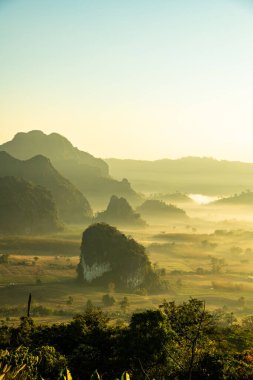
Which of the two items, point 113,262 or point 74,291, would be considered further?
point 113,262

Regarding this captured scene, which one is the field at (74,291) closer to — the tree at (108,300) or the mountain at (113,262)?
the tree at (108,300)

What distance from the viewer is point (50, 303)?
13662cm

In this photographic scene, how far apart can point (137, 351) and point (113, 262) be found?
467ft

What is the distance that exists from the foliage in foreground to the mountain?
12402 centimetres

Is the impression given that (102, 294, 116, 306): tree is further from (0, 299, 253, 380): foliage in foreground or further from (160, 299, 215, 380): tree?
(160, 299, 215, 380): tree

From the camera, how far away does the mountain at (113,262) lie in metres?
174

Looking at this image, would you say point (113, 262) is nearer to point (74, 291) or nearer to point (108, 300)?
point (74, 291)

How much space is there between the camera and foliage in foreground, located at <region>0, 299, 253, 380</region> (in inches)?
1444

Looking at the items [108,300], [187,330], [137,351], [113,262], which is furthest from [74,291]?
[137,351]

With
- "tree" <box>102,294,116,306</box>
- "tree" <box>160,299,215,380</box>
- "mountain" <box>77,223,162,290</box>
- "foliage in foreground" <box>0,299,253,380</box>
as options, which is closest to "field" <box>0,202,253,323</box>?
"tree" <box>102,294,116,306</box>

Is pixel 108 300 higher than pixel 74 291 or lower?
lower

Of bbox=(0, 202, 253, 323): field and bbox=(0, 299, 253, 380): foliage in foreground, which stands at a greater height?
bbox=(0, 299, 253, 380): foliage in foreground

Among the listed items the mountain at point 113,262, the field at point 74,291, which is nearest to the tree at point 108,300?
the field at point 74,291

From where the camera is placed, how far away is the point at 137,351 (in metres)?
39.9
